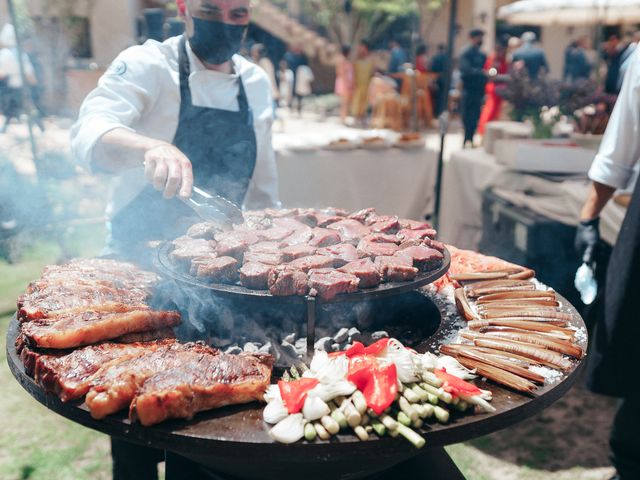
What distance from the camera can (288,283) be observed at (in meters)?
2.06

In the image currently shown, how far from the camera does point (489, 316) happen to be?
252 centimetres

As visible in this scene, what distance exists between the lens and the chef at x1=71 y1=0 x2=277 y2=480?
2.74 meters

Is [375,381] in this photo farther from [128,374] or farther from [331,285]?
[128,374]

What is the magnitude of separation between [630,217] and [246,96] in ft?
7.61

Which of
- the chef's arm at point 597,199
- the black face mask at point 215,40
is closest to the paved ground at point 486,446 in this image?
the chef's arm at point 597,199

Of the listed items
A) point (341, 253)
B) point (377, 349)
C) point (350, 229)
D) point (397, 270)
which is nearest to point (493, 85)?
point (350, 229)

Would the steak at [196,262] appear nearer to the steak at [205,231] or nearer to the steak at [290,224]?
the steak at [205,231]

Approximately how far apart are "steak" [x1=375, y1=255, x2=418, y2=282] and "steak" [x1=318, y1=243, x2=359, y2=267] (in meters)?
0.15

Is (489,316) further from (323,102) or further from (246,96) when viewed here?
(323,102)

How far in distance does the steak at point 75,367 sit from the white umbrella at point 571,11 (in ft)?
36.2

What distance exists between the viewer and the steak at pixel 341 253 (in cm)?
234

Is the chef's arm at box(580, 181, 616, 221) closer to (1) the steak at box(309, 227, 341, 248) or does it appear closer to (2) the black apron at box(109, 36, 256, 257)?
(1) the steak at box(309, 227, 341, 248)

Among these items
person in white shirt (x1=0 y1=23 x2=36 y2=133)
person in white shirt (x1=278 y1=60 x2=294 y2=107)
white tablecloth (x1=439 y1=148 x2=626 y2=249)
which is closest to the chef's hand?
white tablecloth (x1=439 y1=148 x2=626 y2=249)

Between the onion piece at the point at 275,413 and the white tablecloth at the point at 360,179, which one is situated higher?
the onion piece at the point at 275,413
